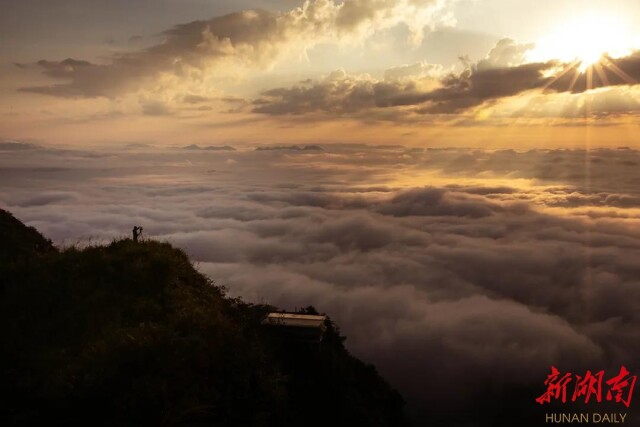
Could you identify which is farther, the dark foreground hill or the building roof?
the building roof

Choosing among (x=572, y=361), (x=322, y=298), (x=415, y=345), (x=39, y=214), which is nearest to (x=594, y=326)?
(x=572, y=361)

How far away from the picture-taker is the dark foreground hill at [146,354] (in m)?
10.7

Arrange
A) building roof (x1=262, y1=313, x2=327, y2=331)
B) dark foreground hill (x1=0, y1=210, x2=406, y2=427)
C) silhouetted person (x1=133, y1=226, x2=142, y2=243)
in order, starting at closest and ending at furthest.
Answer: dark foreground hill (x1=0, y1=210, x2=406, y2=427), building roof (x1=262, y1=313, x2=327, y2=331), silhouetted person (x1=133, y1=226, x2=142, y2=243)

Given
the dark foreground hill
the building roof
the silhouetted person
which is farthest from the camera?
the silhouetted person

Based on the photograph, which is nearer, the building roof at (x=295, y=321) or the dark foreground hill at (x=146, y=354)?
the dark foreground hill at (x=146, y=354)

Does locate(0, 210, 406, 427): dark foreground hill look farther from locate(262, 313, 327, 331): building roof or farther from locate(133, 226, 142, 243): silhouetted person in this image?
locate(133, 226, 142, 243): silhouetted person

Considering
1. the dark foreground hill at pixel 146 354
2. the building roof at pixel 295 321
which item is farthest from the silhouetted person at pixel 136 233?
the building roof at pixel 295 321

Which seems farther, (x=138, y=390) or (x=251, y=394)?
(x=251, y=394)

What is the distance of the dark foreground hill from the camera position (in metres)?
10.7

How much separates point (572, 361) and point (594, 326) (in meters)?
34.9

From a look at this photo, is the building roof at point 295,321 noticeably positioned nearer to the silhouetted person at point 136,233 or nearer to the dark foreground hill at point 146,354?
the dark foreground hill at point 146,354

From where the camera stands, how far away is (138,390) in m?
10.8

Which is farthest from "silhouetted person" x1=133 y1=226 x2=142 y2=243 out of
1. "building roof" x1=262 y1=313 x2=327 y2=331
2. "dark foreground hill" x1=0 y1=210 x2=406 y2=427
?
"building roof" x1=262 y1=313 x2=327 y2=331

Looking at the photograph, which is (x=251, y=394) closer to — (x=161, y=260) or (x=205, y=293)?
(x=205, y=293)
